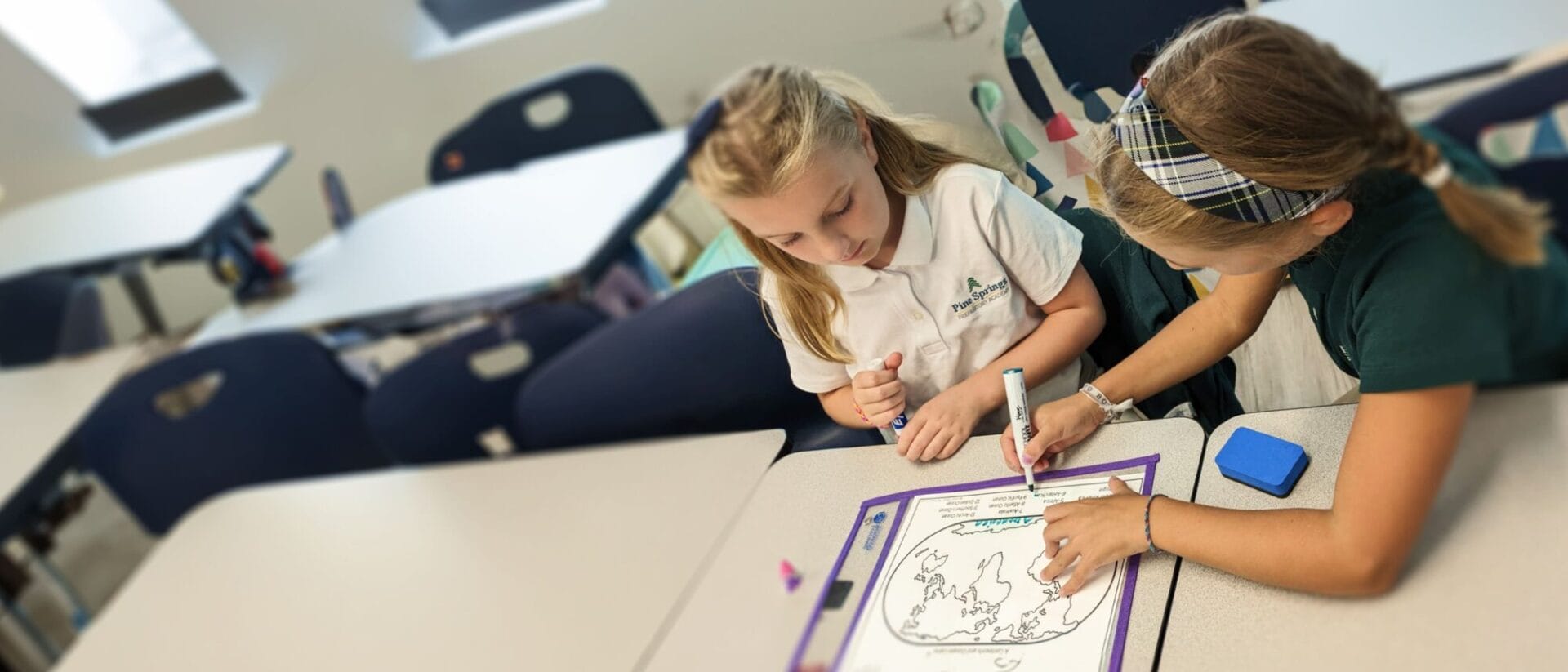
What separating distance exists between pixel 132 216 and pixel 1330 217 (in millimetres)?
2835

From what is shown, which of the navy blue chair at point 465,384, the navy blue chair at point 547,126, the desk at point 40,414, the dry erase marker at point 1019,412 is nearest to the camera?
the dry erase marker at point 1019,412

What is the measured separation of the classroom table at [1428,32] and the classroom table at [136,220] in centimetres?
233

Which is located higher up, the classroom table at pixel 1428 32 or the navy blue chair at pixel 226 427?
the classroom table at pixel 1428 32

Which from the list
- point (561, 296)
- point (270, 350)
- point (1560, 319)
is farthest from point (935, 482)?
point (270, 350)

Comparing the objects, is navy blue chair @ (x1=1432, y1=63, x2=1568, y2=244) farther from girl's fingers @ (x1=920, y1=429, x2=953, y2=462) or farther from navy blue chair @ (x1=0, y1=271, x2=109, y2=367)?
navy blue chair @ (x1=0, y1=271, x2=109, y2=367)

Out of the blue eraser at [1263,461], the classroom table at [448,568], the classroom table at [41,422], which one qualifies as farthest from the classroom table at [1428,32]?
the classroom table at [41,422]

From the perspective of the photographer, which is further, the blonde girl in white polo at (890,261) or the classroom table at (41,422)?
the classroom table at (41,422)

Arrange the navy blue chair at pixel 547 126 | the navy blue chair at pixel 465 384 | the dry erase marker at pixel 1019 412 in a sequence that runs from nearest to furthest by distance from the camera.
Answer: the dry erase marker at pixel 1019 412 → the navy blue chair at pixel 465 384 → the navy blue chair at pixel 547 126

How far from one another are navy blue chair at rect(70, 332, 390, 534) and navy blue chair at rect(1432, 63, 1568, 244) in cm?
175

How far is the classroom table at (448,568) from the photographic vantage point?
108cm

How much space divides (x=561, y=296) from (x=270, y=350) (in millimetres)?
522

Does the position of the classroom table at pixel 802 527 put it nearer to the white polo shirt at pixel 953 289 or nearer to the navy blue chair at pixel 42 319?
the white polo shirt at pixel 953 289

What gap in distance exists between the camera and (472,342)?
1.59 metres

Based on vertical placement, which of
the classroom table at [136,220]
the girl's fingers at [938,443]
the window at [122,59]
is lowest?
the girl's fingers at [938,443]
